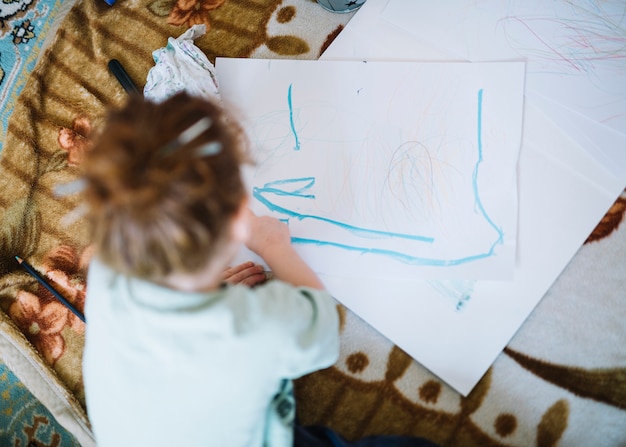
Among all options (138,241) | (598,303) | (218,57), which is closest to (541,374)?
(598,303)

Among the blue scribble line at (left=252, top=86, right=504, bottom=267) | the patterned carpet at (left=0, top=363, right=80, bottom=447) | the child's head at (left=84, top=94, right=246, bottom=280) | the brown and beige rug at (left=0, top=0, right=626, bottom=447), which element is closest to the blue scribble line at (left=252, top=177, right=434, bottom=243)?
the blue scribble line at (left=252, top=86, right=504, bottom=267)

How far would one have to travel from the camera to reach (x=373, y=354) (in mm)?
651

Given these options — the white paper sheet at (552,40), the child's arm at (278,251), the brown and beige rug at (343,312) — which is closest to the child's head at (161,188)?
the child's arm at (278,251)

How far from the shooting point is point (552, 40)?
66 centimetres

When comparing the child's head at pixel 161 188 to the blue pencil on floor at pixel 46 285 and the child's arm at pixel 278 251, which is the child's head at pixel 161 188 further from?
the blue pencil on floor at pixel 46 285

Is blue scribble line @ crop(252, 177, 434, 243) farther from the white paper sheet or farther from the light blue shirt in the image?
the white paper sheet

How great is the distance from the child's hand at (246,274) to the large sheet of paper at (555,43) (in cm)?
40

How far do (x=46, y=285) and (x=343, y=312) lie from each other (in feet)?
1.44

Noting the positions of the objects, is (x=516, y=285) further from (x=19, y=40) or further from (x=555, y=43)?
(x=19, y=40)

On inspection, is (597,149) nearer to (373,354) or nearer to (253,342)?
(373,354)

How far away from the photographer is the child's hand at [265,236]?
62cm

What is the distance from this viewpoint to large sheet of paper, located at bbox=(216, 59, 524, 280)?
2.03ft

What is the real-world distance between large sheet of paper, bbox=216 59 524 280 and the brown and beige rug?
10cm

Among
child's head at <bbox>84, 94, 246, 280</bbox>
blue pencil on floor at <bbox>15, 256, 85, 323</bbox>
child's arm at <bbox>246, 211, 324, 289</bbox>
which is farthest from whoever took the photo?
blue pencil on floor at <bbox>15, 256, 85, 323</bbox>
